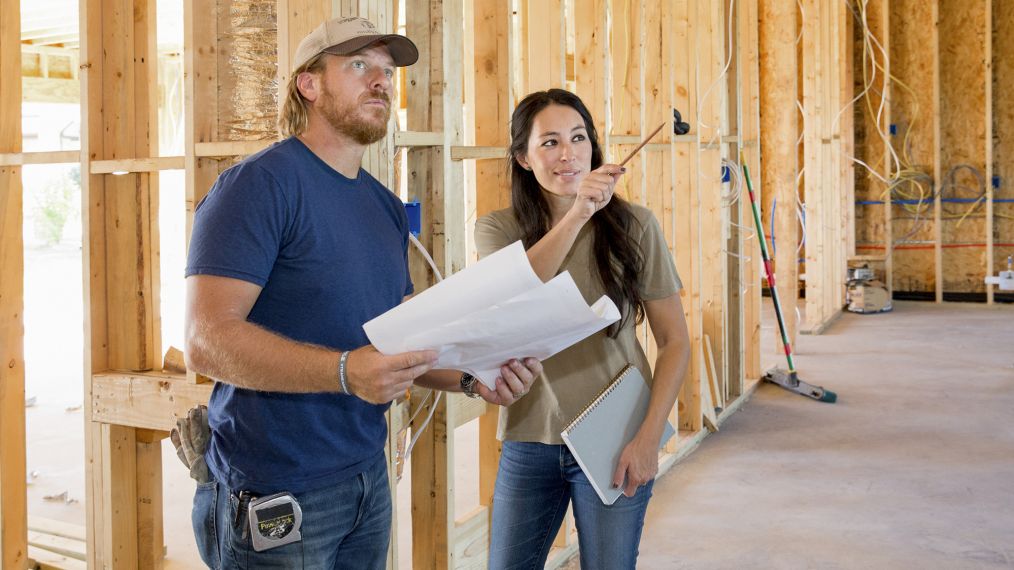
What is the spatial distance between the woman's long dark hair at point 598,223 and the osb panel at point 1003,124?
8.73 meters

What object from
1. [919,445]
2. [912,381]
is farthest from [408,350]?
[912,381]

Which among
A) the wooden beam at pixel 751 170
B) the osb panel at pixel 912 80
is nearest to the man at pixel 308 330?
the wooden beam at pixel 751 170

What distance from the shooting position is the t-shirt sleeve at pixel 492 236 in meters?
1.93

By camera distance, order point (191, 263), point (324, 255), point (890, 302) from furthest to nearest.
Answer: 1. point (890, 302)
2. point (324, 255)
3. point (191, 263)

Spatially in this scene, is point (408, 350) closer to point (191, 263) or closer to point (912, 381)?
point (191, 263)

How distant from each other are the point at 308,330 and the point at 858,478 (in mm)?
3277

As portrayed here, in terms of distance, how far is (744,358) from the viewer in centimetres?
566

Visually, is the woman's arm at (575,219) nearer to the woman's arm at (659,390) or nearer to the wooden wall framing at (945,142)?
the woman's arm at (659,390)

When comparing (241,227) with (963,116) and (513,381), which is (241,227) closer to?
(513,381)

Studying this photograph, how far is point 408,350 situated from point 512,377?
28 cm

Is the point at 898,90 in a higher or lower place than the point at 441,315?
higher

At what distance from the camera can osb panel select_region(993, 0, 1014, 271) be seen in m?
9.14

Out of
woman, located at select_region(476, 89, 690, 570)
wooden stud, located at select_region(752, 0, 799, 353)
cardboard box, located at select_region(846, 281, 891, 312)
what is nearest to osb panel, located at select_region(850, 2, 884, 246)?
cardboard box, located at select_region(846, 281, 891, 312)

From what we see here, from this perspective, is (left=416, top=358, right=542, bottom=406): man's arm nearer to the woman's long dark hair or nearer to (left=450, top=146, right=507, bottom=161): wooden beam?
the woman's long dark hair
